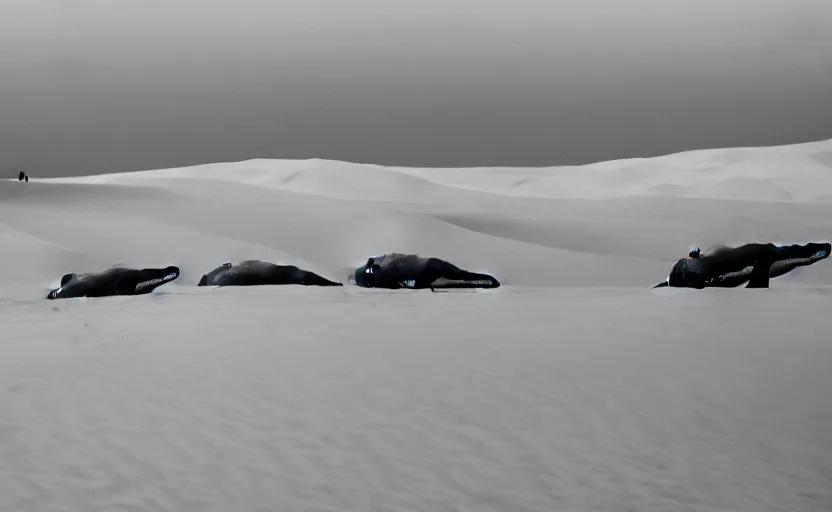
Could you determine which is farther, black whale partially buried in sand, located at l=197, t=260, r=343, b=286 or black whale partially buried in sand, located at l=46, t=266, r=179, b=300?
black whale partially buried in sand, located at l=197, t=260, r=343, b=286

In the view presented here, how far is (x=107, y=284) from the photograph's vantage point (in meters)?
6.99

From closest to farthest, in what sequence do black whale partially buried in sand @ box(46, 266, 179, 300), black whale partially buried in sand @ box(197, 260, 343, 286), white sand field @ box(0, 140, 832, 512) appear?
white sand field @ box(0, 140, 832, 512), black whale partially buried in sand @ box(46, 266, 179, 300), black whale partially buried in sand @ box(197, 260, 343, 286)

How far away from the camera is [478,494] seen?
253 cm

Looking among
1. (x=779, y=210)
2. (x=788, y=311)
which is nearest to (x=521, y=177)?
(x=779, y=210)

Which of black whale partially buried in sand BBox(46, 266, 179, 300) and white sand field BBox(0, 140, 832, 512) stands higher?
black whale partially buried in sand BBox(46, 266, 179, 300)

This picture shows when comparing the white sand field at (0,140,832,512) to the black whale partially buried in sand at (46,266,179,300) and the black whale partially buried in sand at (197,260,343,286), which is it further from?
the black whale partially buried in sand at (197,260,343,286)

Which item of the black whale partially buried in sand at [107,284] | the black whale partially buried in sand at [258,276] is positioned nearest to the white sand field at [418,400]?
the black whale partially buried in sand at [107,284]

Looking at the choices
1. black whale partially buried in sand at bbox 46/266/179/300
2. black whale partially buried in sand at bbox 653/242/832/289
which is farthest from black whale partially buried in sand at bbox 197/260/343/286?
black whale partially buried in sand at bbox 653/242/832/289

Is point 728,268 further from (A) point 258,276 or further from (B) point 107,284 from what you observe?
(B) point 107,284

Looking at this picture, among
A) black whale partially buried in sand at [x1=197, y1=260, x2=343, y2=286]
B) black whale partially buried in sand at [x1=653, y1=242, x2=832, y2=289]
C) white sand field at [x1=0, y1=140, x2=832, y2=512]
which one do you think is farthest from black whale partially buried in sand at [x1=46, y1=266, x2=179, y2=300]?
black whale partially buried in sand at [x1=653, y1=242, x2=832, y2=289]

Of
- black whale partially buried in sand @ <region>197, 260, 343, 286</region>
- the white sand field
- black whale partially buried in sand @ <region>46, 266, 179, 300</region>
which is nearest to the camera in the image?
the white sand field

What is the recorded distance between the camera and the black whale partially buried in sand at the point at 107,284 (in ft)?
22.6

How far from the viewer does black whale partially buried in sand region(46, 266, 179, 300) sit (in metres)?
6.90

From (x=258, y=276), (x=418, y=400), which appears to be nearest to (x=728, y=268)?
(x=258, y=276)
